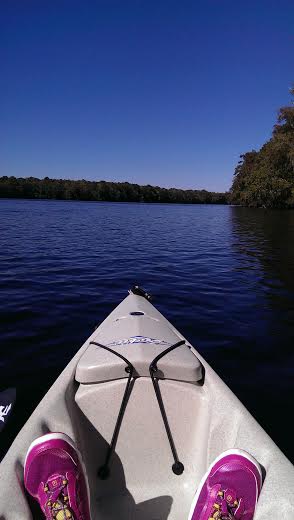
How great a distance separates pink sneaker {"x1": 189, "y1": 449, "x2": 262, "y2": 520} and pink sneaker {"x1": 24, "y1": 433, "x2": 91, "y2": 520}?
85 cm

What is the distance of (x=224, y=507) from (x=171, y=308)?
6119 mm

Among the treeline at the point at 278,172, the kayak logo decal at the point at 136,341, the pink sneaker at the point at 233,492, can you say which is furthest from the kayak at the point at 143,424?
the treeline at the point at 278,172

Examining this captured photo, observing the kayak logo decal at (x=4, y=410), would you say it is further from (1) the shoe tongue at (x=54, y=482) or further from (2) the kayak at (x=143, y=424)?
(1) the shoe tongue at (x=54, y=482)

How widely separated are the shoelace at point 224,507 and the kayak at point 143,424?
42 cm

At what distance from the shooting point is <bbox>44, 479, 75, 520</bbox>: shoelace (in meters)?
2.12

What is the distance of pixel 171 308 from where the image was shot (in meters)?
8.26

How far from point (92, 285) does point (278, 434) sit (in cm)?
717

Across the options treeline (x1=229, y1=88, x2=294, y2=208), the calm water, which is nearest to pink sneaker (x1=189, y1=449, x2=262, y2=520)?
the calm water

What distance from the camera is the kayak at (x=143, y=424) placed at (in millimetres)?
2730

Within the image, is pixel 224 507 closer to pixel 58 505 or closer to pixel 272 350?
pixel 58 505

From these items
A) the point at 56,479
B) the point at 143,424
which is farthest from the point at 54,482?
the point at 143,424

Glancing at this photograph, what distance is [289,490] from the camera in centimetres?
202

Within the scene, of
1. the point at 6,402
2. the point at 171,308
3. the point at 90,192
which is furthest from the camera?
the point at 90,192

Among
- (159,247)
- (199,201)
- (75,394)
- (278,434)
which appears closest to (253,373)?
(278,434)
